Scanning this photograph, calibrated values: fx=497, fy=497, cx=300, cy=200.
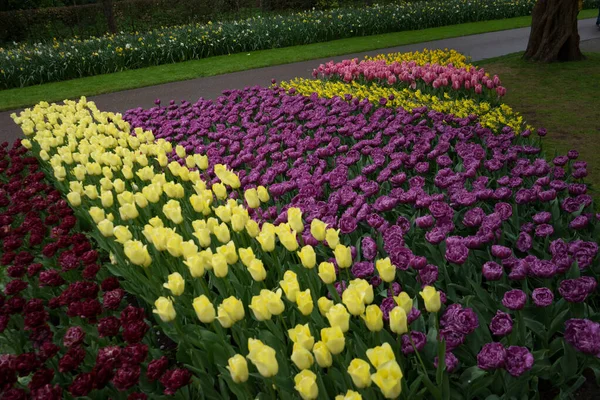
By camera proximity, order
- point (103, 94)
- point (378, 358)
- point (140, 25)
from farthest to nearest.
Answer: point (140, 25) < point (103, 94) < point (378, 358)

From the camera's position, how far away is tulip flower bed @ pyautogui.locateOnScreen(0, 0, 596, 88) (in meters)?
13.0

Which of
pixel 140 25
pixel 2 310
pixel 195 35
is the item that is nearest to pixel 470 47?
pixel 195 35

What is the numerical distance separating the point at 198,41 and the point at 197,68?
225cm

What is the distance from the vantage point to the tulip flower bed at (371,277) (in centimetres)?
175

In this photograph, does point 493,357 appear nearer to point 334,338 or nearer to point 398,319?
point 398,319

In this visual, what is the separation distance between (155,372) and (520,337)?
4.93 ft

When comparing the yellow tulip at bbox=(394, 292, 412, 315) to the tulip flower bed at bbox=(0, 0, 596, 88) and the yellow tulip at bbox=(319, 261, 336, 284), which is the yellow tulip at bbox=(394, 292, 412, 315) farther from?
the tulip flower bed at bbox=(0, 0, 596, 88)

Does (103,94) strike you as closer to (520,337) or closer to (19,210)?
(19,210)

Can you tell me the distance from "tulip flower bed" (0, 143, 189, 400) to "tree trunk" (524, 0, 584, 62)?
31.5 ft

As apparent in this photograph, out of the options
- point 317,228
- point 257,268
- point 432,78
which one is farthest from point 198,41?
point 257,268

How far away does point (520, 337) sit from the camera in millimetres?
2115

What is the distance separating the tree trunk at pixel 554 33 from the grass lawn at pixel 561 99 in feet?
0.82

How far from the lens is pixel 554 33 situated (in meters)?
9.98

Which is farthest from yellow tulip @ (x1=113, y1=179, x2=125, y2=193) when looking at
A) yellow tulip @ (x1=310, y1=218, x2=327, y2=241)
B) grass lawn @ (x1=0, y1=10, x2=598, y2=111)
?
grass lawn @ (x1=0, y1=10, x2=598, y2=111)
